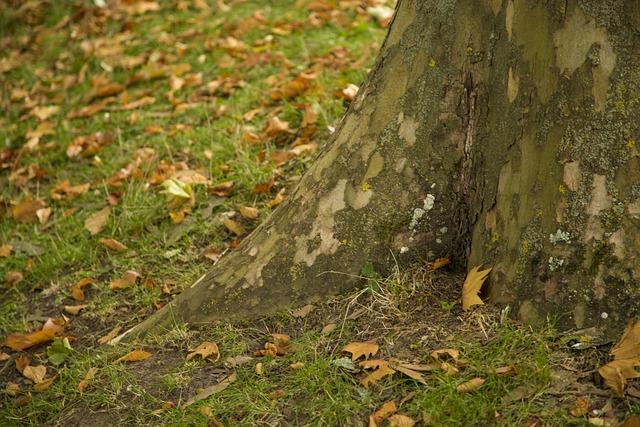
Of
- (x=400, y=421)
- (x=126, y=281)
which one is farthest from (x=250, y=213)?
(x=400, y=421)

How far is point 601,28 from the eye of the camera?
6.18 ft

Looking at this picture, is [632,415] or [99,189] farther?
[99,189]

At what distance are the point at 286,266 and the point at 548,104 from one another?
112cm

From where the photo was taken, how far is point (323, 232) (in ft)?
8.00

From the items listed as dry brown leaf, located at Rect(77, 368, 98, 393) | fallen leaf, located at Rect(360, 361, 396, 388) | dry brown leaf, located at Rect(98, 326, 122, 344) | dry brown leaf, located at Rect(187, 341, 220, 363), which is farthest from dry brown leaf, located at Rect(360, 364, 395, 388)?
dry brown leaf, located at Rect(98, 326, 122, 344)

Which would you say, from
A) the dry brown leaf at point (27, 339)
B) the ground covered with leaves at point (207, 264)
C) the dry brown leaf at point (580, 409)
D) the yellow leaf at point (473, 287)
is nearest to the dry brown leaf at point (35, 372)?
the ground covered with leaves at point (207, 264)

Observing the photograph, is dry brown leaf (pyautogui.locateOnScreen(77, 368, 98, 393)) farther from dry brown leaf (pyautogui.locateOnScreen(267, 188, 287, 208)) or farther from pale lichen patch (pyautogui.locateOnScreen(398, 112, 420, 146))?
pale lichen patch (pyautogui.locateOnScreen(398, 112, 420, 146))

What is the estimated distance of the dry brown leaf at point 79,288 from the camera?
10.0 ft

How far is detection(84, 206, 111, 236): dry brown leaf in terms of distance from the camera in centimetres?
347

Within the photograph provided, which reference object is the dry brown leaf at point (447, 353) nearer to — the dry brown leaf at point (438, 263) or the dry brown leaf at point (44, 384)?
the dry brown leaf at point (438, 263)

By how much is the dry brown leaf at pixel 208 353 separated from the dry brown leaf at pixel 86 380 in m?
0.40

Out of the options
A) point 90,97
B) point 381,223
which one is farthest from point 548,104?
point 90,97

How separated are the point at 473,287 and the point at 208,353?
101 cm

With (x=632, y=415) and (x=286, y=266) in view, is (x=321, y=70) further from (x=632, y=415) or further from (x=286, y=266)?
(x=632, y=415)
